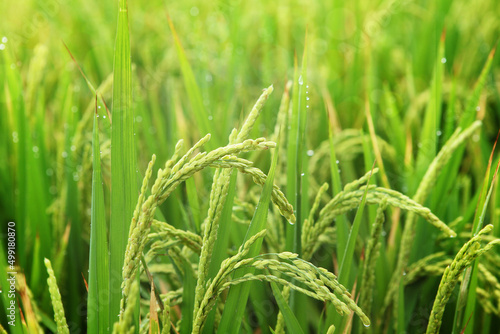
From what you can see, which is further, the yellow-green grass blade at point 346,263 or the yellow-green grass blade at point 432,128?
the yellow-green grass blade at point 432,128

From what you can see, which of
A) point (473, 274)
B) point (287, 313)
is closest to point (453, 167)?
point (473, 274)

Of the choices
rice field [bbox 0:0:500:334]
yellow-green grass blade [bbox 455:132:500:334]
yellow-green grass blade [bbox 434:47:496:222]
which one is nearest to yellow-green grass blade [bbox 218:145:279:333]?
rice field [bbox 0:0:500:334]

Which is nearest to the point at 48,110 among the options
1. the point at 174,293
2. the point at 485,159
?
the point at 174,293

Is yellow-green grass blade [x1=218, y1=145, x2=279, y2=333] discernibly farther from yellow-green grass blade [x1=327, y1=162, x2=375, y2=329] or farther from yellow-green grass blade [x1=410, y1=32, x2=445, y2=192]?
yellow-green grass blade [x1=410, y1=32, x2=445, y2=192]

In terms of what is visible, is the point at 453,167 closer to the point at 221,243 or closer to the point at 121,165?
the point at 221,243

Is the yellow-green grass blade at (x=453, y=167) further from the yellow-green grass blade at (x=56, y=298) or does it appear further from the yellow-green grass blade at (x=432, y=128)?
the yellow-green grass blade at (x=56, y=298)

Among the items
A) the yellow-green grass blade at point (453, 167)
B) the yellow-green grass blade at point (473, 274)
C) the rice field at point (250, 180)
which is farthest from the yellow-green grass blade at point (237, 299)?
the yellow-green grass blade at point (453, 167)

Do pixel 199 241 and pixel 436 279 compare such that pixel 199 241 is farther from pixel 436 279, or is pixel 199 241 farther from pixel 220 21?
pixel 220 21
